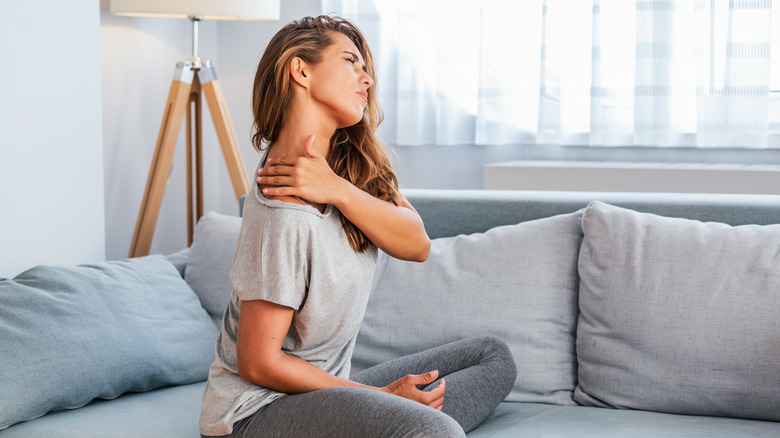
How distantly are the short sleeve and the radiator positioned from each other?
187 cm

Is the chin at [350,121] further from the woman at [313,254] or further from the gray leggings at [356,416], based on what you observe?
the gray leggings at [356,416]

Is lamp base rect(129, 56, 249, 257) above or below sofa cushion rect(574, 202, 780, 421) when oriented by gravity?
above

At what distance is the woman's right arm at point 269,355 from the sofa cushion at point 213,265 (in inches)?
32.1

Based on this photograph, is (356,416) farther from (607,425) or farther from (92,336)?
(92,336)

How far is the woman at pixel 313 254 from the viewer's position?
1.11 m

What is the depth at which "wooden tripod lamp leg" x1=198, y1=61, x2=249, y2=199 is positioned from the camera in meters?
2.88

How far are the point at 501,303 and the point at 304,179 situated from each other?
751 mm

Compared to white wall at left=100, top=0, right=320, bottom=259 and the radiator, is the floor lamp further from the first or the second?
the radiator

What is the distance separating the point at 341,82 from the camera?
1222 mm

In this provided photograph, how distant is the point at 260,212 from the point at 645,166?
2.02 metres

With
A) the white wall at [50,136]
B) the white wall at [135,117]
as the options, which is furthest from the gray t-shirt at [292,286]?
the white wall at [135,117]

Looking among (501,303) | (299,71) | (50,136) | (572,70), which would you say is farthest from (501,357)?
(572,70)

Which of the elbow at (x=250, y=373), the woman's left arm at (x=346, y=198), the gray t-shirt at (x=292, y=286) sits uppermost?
the woman's left arm at (x=346, y=198)

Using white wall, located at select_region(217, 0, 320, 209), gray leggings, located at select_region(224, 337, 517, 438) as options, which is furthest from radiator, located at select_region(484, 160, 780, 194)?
gray leggings, located at select_region(224, 337, 517, 438)
